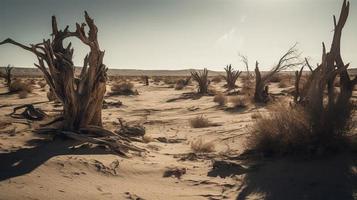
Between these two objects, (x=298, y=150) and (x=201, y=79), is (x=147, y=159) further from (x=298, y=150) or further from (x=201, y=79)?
(x=201, y=79)

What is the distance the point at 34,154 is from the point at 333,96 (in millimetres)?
4936

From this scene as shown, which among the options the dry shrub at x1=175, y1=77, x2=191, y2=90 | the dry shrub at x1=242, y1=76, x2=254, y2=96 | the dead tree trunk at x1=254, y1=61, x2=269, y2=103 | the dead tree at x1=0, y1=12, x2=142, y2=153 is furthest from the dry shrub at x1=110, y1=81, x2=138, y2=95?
the dead tree at x1=0, y1=12, x2=142, y2=153

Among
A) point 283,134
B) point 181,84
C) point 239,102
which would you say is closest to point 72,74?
point 283,134

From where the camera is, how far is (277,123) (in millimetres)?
6609

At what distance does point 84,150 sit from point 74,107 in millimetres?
1411

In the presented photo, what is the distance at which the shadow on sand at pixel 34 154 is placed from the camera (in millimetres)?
5309

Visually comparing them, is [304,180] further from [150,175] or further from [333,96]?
[150,175]

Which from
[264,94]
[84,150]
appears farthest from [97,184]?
[264,94]

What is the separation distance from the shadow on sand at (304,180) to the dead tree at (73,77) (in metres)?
2.80

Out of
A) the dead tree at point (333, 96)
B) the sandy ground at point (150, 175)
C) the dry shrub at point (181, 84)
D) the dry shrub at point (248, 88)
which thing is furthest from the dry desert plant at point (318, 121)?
the dry shrub at point (181, 84)

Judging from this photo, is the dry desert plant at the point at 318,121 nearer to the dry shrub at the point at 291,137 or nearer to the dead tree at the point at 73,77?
the dry shrub at the point at 291,137

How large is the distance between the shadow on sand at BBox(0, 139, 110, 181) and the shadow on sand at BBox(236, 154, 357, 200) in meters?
2.67

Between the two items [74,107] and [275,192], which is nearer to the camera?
[275,192]

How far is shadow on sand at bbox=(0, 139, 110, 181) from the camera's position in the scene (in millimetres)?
5309
